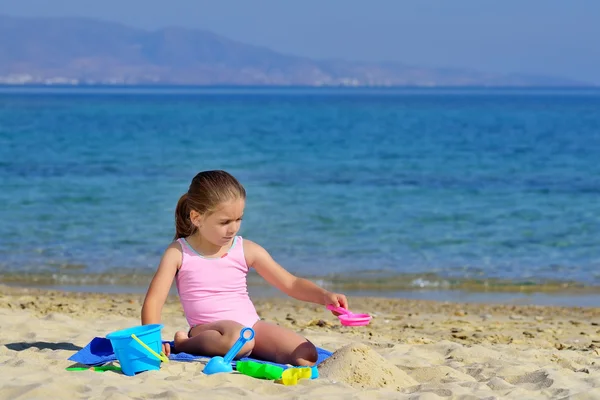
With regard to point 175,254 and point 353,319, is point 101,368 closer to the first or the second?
point 175,254

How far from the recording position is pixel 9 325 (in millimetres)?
6258

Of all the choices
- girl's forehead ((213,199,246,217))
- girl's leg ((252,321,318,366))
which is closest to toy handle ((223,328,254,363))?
girl's leg ((252,321,318,366))

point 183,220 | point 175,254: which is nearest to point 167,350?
point 175,254

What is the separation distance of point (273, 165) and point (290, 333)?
63.0 feet

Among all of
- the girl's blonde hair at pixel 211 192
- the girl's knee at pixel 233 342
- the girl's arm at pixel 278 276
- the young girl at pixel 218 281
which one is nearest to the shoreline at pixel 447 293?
the girl's arm at pixel 278 276

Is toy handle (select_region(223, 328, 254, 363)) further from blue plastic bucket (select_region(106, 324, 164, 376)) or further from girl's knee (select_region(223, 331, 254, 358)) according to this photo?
blue plastic bucket (select_region(106, 324, 164, 376))

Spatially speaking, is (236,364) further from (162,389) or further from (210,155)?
(210,155)

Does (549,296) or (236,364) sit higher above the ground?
(236,364)

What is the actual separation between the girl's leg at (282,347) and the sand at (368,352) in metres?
0.15

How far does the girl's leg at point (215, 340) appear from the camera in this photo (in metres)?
4.93

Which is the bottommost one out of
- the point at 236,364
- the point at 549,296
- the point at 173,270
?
the point at 549,296

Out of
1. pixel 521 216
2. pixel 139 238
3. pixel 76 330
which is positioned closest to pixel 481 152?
pixel 521 216

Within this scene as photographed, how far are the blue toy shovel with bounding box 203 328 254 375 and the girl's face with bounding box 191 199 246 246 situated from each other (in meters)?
0.51

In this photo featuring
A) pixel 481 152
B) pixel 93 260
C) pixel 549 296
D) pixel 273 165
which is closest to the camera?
pixel 549 296
